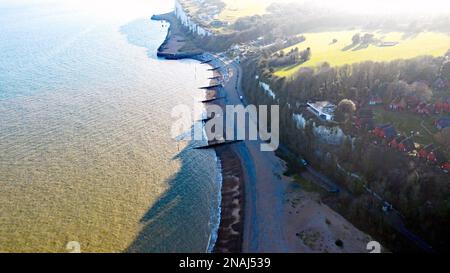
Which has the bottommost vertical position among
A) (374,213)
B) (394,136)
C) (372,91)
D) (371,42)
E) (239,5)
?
(374,213)

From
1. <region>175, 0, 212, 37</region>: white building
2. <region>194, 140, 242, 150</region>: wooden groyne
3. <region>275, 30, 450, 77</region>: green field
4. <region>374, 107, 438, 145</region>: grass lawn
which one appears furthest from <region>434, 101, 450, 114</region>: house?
<region>175, 0, 212, 37</region>: white building

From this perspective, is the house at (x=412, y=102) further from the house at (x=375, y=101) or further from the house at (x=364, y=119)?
the house at (x=364, y=119)

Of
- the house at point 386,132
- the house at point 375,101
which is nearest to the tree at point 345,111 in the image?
the house at point 375,101

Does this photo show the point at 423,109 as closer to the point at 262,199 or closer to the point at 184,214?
the point at 262,199

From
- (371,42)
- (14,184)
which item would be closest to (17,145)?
(14,184)

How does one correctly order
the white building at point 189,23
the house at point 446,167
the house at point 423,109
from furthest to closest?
the white building at point 189,23
the house at point 423,109
the house at point 446,167

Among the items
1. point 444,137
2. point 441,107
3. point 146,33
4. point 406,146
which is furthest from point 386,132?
point 146,33

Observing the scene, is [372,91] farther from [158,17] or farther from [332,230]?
[158,17]
